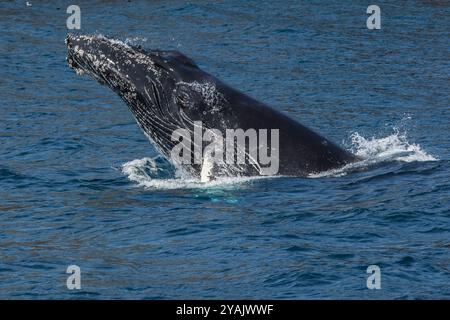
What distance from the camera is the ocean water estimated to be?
12664 mm

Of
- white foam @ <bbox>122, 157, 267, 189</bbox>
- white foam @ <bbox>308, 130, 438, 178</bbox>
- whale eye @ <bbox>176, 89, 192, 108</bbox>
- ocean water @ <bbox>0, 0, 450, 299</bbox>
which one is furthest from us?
white foam @ <bbox>308, 130, 438, 178</bbox>

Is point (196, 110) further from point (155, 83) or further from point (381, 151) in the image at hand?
point (381, 151)

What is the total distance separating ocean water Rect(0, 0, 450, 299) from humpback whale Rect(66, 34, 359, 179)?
0.92 ft

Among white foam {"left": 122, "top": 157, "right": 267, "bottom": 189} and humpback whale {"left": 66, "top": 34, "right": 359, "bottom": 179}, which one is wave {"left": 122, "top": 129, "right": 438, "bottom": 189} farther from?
humpback whale {"left": 66, "top": 34, "right": 359, "bottom": 179}

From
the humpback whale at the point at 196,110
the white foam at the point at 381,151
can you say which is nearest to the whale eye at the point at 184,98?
the humpback whale at the point at 196,110

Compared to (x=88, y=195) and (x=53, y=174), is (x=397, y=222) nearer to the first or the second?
(x=88, y=195)

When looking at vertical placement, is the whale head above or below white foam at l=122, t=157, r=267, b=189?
above

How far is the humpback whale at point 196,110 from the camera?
15891 mm

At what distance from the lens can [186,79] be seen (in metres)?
16.0

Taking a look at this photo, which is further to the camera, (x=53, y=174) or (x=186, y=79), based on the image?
(x=53, y=174)

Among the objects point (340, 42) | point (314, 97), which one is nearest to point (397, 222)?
point (314, 97)

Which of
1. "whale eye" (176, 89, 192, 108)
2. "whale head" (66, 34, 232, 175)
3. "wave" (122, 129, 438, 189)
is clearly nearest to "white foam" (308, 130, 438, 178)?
"wave" (122, 129, 438, 189)

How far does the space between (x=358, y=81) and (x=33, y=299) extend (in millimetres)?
15627
